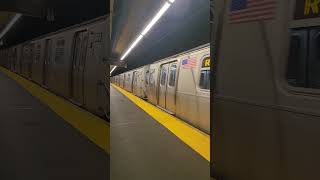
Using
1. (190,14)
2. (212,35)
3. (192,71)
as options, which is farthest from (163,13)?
(212,35)

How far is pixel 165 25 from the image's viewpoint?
5.94 meters

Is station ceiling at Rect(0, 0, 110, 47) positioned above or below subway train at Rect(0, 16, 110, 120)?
above

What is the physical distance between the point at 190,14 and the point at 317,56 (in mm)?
3455

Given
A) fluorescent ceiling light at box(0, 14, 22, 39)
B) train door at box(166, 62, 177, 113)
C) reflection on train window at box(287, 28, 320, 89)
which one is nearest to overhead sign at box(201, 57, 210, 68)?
train door at box(166, 62, 177, 113)

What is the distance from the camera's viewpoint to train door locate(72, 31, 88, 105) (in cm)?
183

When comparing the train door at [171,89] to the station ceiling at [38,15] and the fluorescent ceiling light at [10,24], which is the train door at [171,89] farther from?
the fluorescent ceiling light at [10,24]

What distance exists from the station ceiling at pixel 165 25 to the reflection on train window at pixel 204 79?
1.57 feet

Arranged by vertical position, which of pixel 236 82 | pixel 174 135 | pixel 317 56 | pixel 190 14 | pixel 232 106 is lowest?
pixel 174 135

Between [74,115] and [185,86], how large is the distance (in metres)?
3.62

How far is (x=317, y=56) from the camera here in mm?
1630

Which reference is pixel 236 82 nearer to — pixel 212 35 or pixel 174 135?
pixel 212 35

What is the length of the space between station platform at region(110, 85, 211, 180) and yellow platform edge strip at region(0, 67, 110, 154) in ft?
1.94

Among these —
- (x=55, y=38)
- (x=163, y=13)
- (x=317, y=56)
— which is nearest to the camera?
(x=317, y=56)

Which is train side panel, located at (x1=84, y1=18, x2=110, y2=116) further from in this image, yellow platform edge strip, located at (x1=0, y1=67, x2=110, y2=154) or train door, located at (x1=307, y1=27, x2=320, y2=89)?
train door, located at (x1=307, y1=27, x2=320, y2=89)
